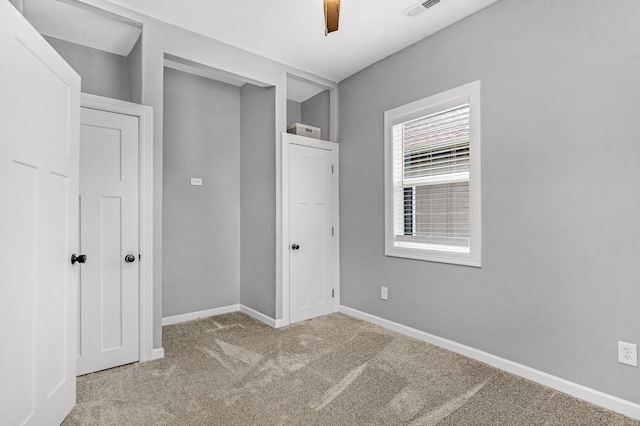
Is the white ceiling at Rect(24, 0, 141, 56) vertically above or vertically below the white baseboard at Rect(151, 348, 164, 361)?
above

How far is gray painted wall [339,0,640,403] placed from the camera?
6.58ft

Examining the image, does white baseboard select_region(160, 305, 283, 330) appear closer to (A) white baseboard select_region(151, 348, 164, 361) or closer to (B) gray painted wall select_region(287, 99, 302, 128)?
(A) white baseboard select_region(151, 348, 164, 361)

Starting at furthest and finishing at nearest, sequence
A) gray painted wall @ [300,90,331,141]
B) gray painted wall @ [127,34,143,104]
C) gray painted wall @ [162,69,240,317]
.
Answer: gray painted wall @ [300,90,331,141] < gray painted wall @ [162,69,240,317] < gray painted wall @ [127,34,143,104]

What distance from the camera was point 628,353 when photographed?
77.8 inches

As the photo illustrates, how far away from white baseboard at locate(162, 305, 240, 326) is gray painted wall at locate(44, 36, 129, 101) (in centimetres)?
233

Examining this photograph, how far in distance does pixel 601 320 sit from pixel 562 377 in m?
0.47

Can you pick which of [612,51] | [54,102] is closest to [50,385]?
[54,102]

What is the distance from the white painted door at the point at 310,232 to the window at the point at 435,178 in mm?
793

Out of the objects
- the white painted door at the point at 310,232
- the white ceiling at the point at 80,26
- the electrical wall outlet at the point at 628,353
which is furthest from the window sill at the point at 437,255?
the white ceiling at the point at 80,26

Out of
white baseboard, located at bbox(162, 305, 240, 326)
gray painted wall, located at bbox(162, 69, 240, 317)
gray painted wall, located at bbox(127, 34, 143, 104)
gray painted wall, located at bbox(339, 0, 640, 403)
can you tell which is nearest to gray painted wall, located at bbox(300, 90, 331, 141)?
gray painted wall, located at bbox(162, 69, 240, 317)

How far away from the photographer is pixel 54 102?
5.87 feet

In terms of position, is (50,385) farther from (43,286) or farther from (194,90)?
(194,90)

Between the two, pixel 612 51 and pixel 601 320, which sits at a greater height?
pixel 612 51

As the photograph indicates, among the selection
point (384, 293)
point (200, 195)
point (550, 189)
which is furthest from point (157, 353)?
point (550, 189)
